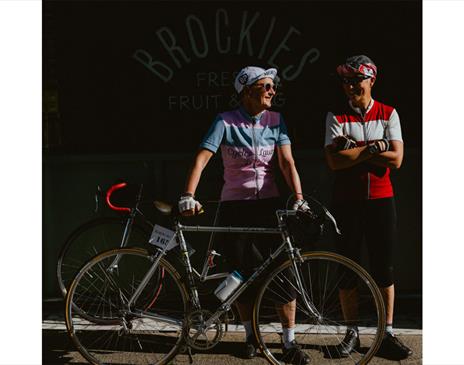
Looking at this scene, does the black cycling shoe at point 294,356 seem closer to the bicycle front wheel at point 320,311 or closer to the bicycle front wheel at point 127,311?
the bicycle front wheel at point 320,311

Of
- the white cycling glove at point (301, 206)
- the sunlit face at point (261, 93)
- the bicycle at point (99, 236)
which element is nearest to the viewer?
the white cycling glove at point (301, 206)

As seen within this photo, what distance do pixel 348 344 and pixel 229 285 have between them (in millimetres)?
1052

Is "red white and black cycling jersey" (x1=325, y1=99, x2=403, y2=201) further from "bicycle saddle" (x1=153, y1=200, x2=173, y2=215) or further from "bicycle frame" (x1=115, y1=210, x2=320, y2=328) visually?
"bicycle saddle" (x1=153, y1=200, x2=173, y2=215)

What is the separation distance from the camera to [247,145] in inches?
190

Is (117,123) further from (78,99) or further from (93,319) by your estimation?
(93,319)

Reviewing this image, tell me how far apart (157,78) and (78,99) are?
736 millimetres

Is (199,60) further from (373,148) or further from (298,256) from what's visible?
(298,256)

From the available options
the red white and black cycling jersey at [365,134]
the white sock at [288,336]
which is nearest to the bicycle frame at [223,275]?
the white sock at [288,336]

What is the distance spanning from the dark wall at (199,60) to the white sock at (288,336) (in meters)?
1.84

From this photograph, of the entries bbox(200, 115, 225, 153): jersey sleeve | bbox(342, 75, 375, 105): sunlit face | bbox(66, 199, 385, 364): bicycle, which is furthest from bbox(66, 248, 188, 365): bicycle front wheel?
bbox(342, 75, 375, 105): sunlit face

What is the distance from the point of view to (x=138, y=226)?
5.59 meters

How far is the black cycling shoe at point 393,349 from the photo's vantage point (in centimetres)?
496

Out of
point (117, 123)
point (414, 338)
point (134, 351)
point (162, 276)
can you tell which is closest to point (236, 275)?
point (162, 276)

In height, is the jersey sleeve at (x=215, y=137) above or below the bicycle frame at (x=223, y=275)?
above
